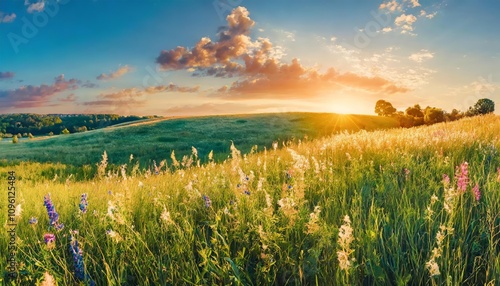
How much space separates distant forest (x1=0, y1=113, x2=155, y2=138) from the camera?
244 ft

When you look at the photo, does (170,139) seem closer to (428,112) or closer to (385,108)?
(428,112)

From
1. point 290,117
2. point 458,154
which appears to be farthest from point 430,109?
point 458,154

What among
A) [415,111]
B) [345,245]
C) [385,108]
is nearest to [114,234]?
[345,245]

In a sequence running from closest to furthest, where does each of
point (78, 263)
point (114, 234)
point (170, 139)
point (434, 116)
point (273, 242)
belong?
point (114, 234)
point (78, 263)
point (273, 242)
point (170, 139)
point (434, 116)

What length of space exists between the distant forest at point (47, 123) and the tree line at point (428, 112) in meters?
59.0

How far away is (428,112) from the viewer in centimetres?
7400

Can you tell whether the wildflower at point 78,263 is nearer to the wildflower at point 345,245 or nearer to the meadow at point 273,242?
the meadow at point 273,242

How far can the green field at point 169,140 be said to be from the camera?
2467 centimetres

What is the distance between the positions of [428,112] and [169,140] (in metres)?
62.2

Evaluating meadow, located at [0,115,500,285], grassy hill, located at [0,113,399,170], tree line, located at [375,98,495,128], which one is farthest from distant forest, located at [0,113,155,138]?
meadow, located at [0,115,500,285]

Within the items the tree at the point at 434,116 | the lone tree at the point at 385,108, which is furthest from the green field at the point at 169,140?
the lone tree at the point at 385,108

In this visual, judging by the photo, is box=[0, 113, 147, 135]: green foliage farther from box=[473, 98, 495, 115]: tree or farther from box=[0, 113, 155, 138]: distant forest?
box=[473, 98, 495, 115]: tree

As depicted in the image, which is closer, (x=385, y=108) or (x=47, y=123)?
(x=47, y=123)

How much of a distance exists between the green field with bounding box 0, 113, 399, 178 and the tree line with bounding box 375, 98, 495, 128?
16805mm
